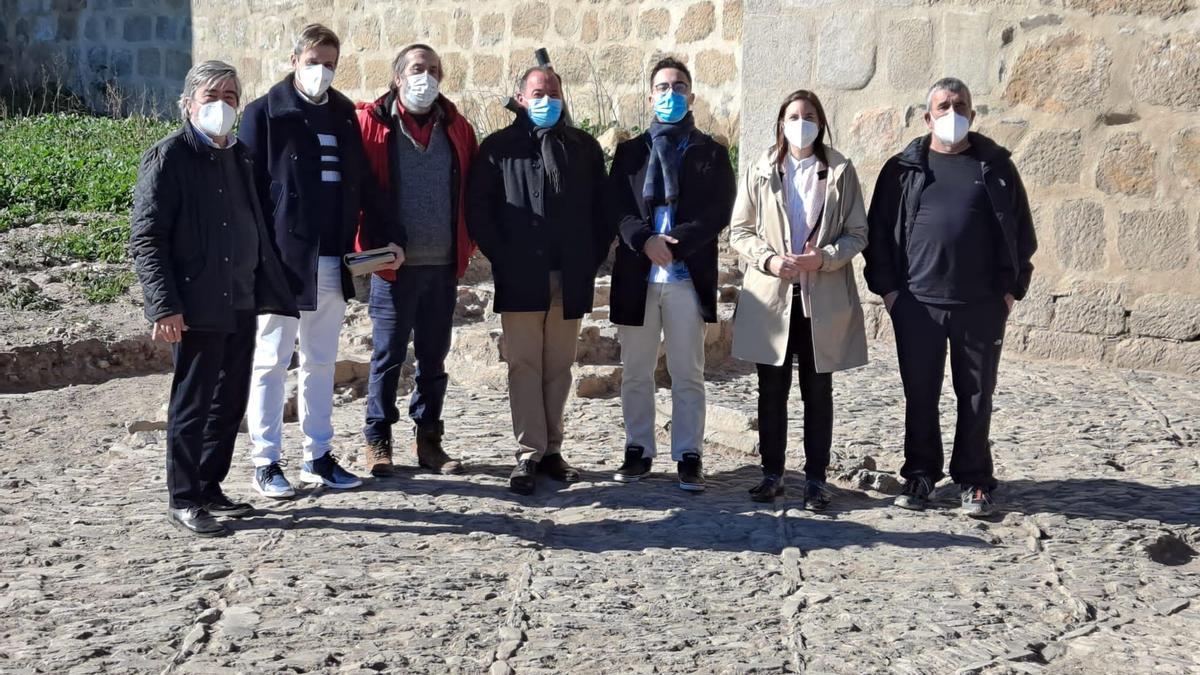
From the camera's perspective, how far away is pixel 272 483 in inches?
210

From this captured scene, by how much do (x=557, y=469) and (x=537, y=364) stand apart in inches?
17.2

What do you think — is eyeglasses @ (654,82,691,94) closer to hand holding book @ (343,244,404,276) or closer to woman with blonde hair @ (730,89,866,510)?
woman with blonde hair @ (730,89,866,510)

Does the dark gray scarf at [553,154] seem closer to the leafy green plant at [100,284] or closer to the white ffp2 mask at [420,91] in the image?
the white ffp2 mask at [420,91]

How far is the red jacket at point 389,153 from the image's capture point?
5.52m

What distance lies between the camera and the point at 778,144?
5.41m

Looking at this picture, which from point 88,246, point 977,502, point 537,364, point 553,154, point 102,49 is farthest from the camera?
point 102,49

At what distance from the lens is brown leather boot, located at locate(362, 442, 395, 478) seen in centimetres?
568

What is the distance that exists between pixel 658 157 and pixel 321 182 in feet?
4.26

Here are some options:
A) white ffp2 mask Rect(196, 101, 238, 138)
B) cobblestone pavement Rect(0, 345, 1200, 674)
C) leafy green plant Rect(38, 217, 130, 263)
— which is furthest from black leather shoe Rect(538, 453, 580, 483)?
leafy green plant Rect(38, 217, 130, 263)

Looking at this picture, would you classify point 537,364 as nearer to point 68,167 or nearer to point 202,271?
point 202,271

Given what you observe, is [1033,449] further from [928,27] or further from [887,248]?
[928,27]

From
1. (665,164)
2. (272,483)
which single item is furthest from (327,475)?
(665,164)

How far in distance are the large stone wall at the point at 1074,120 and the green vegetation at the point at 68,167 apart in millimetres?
5303

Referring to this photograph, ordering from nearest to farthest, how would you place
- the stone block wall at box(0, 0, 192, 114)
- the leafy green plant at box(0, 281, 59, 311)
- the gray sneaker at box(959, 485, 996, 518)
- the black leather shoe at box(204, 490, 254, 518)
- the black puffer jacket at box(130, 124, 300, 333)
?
1. the black puffer jacket at box(130, 124, 300, 333)
2. the black leather shoe at box(204, 490, 254, 518)
3. the gray sneaker at box(959, 485, 996, 518)
4. the leafy green plant at box(0, 281, 59, 311)
5. the stone block wall at box(0, 0, 192, 114)
